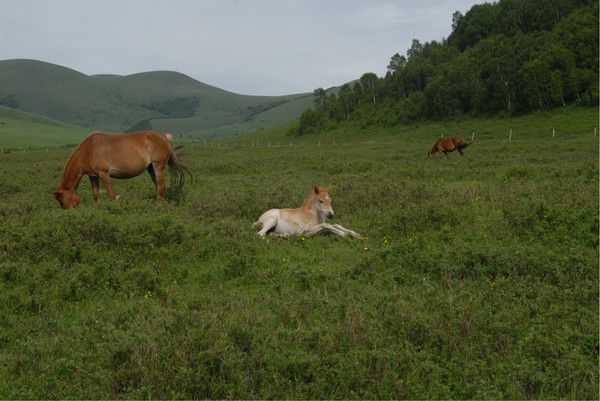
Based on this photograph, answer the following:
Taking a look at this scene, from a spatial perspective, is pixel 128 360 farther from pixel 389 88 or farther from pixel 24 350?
pixel 389 88

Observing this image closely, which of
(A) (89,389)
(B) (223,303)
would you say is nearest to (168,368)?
(A) (89,389)

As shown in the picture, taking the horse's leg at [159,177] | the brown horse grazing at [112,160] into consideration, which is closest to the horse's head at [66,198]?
the brown horse grazing at [112,160]

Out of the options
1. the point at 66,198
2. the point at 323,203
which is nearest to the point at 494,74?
the point at 323,203

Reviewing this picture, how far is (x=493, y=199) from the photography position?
13.5 meters

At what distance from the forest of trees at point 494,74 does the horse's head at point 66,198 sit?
57662 mm

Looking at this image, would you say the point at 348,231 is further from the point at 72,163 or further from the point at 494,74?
the point at 494,74

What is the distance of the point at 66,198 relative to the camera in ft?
45.9

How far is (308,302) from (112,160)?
1002 centimetres

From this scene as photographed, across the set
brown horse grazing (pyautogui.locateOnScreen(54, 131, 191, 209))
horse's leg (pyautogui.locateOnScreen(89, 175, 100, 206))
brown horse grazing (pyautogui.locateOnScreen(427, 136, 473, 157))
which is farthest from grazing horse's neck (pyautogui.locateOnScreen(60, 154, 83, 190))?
brown horse grazing (pyautogui.locateOnScreen(427, 136, 473, 157))

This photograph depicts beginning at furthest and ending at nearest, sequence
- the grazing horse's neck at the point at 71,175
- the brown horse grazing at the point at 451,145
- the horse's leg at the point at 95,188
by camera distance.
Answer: the brown horse grazing at the point at 451,145 < the horse's leg at the point at 95,188 < the grazing horse's neck at the point at 71,175

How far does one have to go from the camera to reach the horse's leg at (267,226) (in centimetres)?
1190

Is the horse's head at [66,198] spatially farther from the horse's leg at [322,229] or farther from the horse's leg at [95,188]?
the horse's leg at [322,229]

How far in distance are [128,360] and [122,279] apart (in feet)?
10.6

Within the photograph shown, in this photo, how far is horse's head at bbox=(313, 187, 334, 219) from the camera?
12383mm
